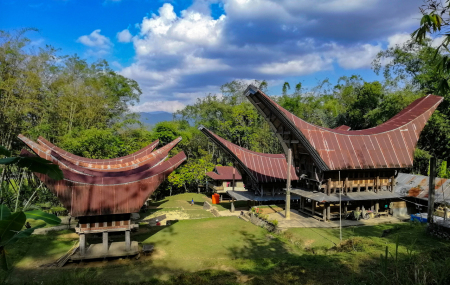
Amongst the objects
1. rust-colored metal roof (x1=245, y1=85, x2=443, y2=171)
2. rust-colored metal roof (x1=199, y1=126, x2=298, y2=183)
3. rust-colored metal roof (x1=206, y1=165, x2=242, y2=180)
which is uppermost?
rust-colored metal roof (x1=245, y1=85, x2=443, y2=171)

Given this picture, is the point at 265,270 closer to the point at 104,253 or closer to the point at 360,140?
the point at 104,253

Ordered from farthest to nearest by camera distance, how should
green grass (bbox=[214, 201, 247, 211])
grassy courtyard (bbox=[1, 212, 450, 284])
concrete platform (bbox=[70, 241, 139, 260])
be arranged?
green grass (bbox=[214, 201, 247, 211])
concrete platform (bbox=[70, 241, 139, 260])
grassy courtyard (bbox=[1, 212, 450, 284])

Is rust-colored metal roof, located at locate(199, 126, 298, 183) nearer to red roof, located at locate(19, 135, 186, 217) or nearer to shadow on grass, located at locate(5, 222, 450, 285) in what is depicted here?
shadow on grass, located at locate(5, 222, 450, 285)

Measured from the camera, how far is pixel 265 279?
6.29 metres

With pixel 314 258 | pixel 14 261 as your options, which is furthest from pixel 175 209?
pixel 314 258

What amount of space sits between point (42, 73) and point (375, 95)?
97.4 feet

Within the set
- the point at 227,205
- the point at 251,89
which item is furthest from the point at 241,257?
the point at 227,205

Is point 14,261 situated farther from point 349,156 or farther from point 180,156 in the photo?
point 349,156

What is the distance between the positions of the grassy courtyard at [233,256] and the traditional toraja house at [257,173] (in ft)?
13.5

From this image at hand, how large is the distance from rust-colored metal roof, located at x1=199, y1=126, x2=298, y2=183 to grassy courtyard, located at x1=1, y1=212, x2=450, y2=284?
4.45 metres

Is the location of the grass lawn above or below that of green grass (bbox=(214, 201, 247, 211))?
above

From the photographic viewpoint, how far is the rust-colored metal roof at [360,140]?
14.7 meters

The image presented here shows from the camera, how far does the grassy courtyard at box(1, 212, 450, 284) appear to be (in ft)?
21.2

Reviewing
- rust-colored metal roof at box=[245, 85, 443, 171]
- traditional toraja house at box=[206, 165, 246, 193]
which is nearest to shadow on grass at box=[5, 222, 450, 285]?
rust-colored metal roof at box=[245, 85, 443, 171]
